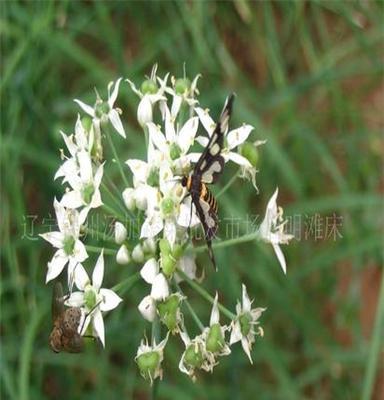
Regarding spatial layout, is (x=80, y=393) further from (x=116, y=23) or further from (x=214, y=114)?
(x=116, y=23)

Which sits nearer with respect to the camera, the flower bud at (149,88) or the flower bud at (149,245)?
the flower bud at (149,245)

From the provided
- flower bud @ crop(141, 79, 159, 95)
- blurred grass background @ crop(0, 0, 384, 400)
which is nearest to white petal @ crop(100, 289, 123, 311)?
flower bud @ crop(141, 79, 159, 95)

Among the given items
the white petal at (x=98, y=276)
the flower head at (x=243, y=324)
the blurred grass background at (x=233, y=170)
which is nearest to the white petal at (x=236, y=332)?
the flower head at (x=243, y=324)

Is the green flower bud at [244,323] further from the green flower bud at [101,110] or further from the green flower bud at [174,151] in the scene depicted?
the green flower bud at [101,110]

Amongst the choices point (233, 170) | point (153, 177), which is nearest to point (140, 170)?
point (153, 177)

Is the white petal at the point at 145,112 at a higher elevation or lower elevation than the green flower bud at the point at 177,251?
higher

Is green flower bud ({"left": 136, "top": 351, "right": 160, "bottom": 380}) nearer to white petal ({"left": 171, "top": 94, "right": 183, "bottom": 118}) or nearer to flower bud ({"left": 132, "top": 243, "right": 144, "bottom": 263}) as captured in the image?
flower bud ({"left": 132, "top": 243, "right": 144, "bottom": 263})

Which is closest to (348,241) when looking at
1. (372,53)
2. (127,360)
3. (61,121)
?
(372,53)
